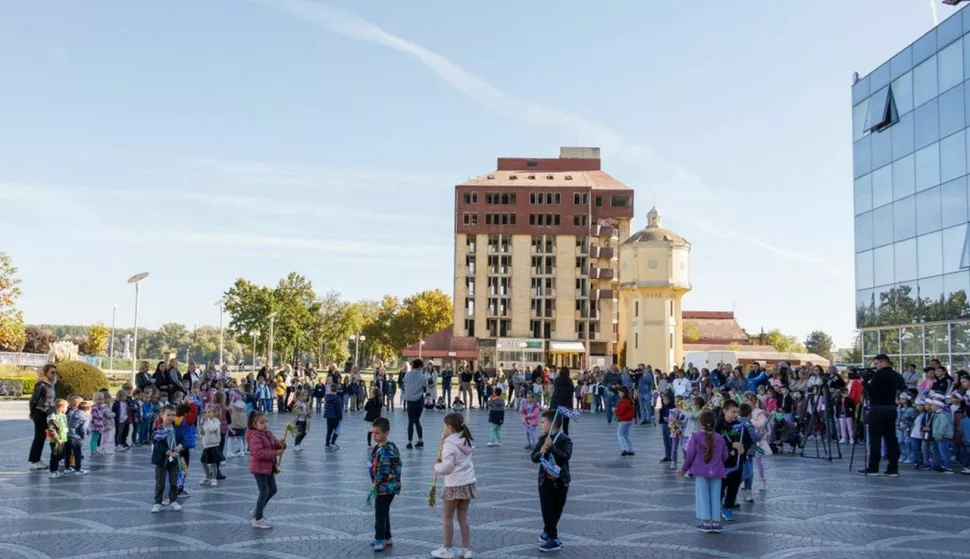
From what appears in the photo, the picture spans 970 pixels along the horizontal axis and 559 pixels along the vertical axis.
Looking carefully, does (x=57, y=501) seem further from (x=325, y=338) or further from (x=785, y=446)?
(x=325, y=338)

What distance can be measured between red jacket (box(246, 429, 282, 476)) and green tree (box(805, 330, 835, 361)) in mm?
158622

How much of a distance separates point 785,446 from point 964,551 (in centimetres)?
1375

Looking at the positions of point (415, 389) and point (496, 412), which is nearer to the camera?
point (415, 389)

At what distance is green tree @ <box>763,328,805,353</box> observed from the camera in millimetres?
139750

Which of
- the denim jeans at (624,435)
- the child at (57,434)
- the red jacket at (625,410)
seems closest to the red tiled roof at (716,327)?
the denim jeans at (624,435)

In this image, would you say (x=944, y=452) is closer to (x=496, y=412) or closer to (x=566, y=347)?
(x=496, y=412)

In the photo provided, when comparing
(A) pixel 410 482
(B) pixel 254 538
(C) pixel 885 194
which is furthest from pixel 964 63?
(B) pixel 254 538

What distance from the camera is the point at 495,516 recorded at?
11242 millimetres

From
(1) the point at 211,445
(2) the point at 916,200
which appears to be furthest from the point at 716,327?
(1) the point at 211,445

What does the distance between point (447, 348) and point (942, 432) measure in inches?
2945

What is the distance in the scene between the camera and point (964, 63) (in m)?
32.2

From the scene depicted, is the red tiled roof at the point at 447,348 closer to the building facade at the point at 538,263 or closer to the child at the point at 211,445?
the building facade at the point at 538,263

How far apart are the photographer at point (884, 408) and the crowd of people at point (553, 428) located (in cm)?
2

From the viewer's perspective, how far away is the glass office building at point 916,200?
32500 mm
